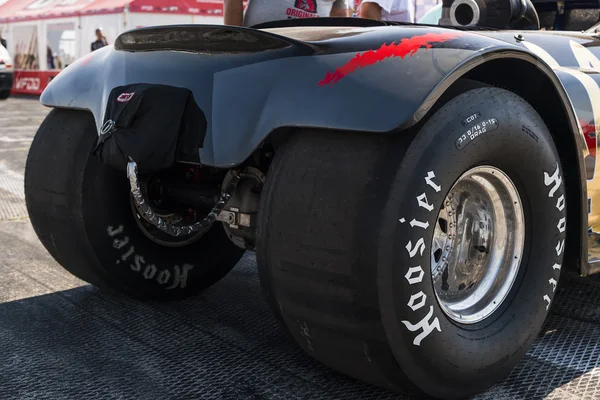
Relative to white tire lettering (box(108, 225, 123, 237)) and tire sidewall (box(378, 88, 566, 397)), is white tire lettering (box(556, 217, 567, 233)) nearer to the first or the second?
tire sidewall (box(378, 88, 566, 397))

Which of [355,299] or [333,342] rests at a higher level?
[355,299]

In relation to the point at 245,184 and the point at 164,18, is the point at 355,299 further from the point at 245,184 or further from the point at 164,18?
the point at 164,18

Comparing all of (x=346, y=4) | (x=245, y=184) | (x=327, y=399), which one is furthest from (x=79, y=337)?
(x=346, y=4)

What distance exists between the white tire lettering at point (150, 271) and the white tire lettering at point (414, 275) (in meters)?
1.52

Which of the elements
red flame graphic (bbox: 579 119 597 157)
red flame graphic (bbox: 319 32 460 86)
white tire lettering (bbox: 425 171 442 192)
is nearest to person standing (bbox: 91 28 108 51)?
red flame graphic (bbox: 579 119 597 157)

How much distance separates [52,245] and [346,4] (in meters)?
2.10

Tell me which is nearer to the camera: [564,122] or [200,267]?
[564,122]

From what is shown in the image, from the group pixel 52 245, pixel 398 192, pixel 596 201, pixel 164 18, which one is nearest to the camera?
pixel 398 192

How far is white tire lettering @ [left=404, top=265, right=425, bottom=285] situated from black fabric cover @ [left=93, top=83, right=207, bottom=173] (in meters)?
0.80

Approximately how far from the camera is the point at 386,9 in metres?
4.37

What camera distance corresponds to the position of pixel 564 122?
2.77m

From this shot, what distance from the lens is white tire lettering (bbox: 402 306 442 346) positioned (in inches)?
86.3

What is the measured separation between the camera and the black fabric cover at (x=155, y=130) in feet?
8.25

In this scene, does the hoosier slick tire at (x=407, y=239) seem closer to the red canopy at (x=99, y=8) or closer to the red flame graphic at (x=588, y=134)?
the red flame graphic at (x=588, y=134)
